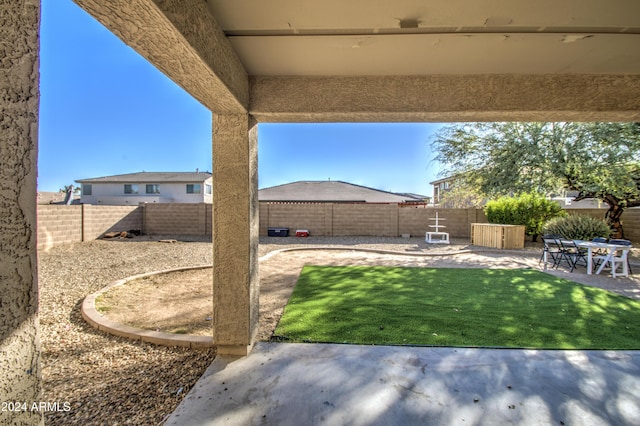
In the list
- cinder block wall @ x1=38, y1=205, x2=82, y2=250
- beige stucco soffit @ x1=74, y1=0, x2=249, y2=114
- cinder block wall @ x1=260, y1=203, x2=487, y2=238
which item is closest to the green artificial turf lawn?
beige stucco soffit @ x1=74, y1=0, x2=249, y2=114

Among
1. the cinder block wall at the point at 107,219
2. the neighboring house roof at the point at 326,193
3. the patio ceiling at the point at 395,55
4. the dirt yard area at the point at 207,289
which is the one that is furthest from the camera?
the neighboring house roof at the point at 326,193

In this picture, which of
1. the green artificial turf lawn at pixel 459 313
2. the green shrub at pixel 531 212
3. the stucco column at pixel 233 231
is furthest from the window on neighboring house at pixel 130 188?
the stucco column at pixel 233 231

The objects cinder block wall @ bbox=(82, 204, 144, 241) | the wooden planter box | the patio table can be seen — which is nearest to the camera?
the patio table

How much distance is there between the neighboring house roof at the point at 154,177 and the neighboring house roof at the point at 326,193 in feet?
30.3

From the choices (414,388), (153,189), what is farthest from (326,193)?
(414,388)

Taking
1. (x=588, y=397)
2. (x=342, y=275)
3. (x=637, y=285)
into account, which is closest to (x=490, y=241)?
(x=637, y=285)

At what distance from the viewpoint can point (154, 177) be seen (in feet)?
108

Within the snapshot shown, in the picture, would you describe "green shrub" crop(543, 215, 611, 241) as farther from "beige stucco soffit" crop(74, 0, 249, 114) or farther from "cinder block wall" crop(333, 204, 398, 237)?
"beige stucco soffit" crop(74, 0, 249, 114)

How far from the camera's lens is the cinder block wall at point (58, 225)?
1018 centimetres

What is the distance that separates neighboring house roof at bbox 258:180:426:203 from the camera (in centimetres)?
2653

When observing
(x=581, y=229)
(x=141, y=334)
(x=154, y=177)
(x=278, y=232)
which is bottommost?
(x=141, y=334)

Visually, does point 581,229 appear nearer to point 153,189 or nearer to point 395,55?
point 395,55

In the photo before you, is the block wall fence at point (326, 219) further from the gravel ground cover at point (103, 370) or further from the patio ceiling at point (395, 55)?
the patio ceiling at point (395, 55)

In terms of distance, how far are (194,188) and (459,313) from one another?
31.9 m
